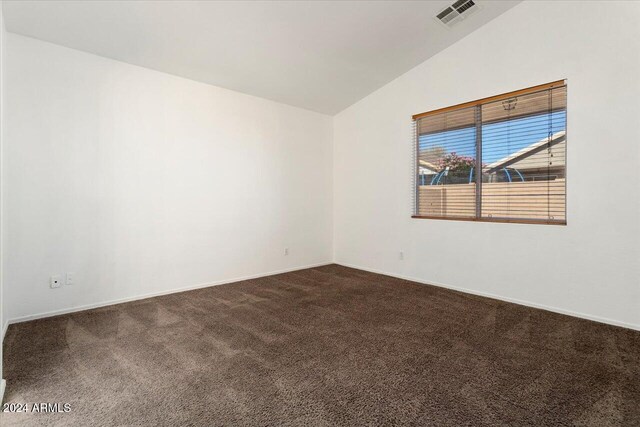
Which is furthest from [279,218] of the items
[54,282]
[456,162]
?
[54,282]

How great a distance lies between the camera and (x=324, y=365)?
2.21m

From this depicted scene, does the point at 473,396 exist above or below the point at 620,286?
below

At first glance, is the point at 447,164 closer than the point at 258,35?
No

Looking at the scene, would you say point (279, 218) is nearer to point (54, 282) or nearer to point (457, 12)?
point (54, 282)

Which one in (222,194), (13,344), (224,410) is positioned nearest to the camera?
(224,410)

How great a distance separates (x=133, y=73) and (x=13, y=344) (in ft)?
9.30

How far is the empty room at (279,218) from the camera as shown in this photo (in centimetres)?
196

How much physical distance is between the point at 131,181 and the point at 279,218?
213 centimetres

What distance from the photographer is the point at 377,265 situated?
16.9ft

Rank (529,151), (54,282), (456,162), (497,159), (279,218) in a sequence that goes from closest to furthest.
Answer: (54,282) → (529,151) → (497,159) → (456,162) → (279,218)

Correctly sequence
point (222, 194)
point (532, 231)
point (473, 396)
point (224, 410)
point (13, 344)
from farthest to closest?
point (222, 194) → point (532, 231) → point (13, 344) → point (473, 396) → point (224, 410)

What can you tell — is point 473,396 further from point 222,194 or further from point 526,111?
point 222,194

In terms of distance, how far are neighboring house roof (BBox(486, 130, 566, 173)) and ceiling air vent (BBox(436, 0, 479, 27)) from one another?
161 centimetres

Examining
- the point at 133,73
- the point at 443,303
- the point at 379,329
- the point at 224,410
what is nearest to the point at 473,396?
the point at 379,329
